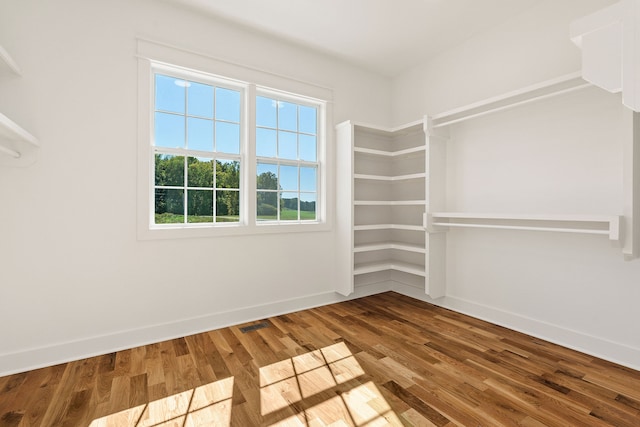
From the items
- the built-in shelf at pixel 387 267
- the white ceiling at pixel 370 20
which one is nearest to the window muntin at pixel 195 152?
the white ceiling at pixel 370 20

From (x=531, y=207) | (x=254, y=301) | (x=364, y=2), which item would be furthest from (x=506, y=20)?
(x=254, y=301)

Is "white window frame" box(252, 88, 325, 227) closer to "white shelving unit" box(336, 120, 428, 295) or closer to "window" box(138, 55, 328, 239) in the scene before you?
"window" box(138, 55, 328, 239)

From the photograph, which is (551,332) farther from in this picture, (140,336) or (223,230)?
(140,336)

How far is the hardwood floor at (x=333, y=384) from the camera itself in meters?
1.71

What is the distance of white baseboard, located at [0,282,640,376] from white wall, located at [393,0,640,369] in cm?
1

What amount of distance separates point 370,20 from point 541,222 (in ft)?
7.94

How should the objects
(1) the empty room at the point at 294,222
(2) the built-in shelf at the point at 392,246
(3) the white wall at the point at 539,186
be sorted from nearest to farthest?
(1) the empty room at the point at 294,222, (3) the white wall at the point at 539,186, (2) the built-in shelf at the point at 392,246

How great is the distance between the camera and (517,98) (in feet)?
8.82

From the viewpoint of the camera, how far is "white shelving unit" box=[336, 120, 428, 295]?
3521 millimetres

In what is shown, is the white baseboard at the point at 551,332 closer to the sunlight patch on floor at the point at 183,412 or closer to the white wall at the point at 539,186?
the white wall at the point at 539,186

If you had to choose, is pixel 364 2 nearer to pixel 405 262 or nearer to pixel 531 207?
pixel 531 207

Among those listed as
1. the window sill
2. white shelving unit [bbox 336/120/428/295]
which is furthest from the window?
white shelving unit [bbox 336/120/428/295]

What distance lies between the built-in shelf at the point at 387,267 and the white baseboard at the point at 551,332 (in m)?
0.44

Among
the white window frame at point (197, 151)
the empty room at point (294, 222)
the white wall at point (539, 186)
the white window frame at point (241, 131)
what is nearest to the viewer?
the empty room at point (294, 222)
